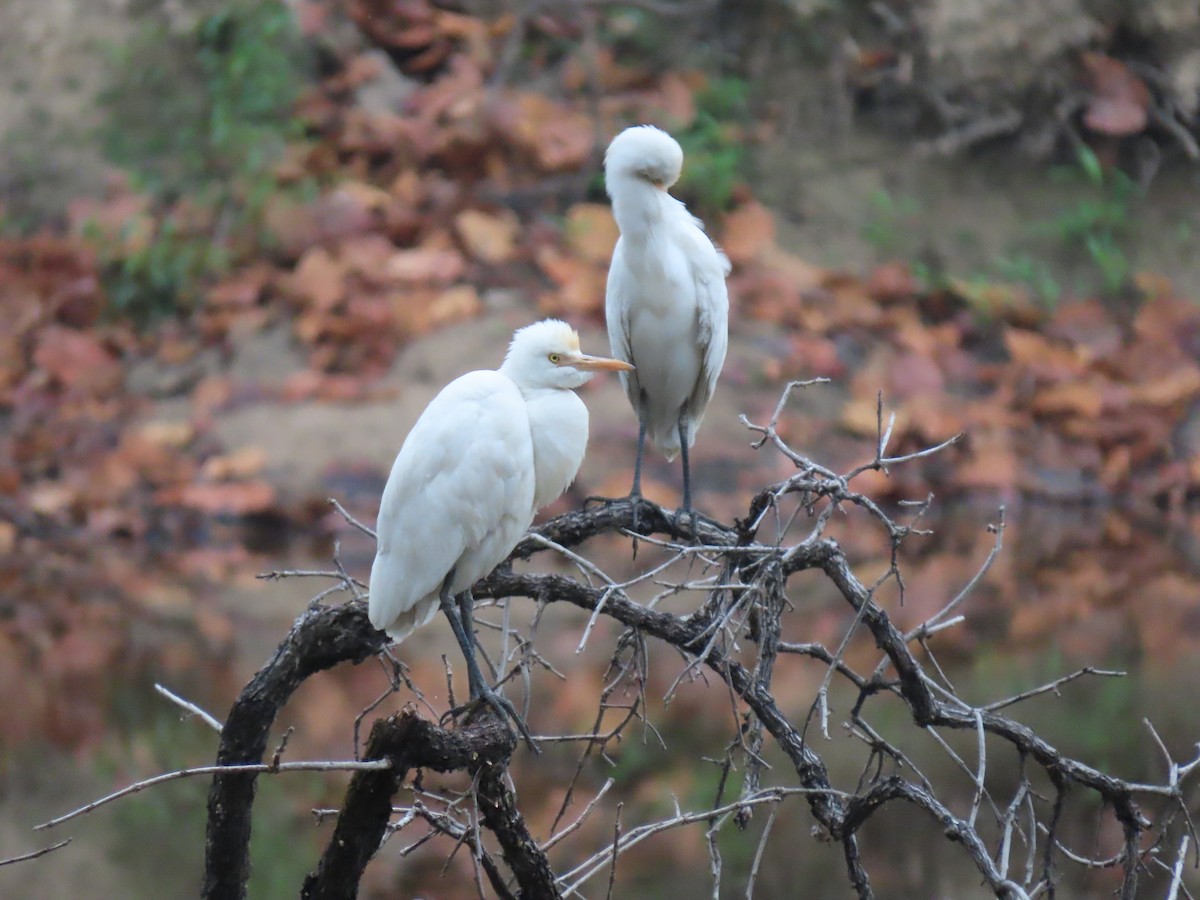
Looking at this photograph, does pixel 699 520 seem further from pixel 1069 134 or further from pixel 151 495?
pixel 1069 134

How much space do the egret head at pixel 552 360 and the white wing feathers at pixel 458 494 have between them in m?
0.05

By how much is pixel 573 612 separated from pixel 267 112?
4.29 meters

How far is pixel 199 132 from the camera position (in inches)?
372

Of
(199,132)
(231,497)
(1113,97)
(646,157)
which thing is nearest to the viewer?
(646,157)

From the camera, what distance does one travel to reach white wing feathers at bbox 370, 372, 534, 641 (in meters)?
2.75

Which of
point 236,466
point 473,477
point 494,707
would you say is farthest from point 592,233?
point 494,707

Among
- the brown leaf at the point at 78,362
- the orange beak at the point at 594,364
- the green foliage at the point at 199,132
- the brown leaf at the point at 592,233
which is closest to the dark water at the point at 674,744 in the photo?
the orange beak at the point at 594,364

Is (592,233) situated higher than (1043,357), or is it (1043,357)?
(592,233)

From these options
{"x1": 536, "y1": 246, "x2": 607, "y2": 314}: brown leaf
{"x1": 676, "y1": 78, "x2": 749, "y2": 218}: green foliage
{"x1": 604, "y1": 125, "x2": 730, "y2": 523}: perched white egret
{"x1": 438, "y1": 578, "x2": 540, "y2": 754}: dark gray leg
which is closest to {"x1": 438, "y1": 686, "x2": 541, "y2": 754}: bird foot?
{"x1": 438, "y1": 578, "x2": 540, "y2": 754}: dark gray leg

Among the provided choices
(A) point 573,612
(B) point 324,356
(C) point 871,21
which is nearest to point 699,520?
(A) point 573,612

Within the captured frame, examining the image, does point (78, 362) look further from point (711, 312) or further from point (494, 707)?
point (494, 707)

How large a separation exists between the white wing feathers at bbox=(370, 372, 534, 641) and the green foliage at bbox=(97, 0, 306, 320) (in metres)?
6.45

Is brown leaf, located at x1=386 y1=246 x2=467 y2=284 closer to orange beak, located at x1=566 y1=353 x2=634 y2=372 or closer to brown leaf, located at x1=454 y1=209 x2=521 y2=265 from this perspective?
brown leaf, located at x1=454 y1=209 x2=521 y2=265

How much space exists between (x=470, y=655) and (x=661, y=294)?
1370mm
